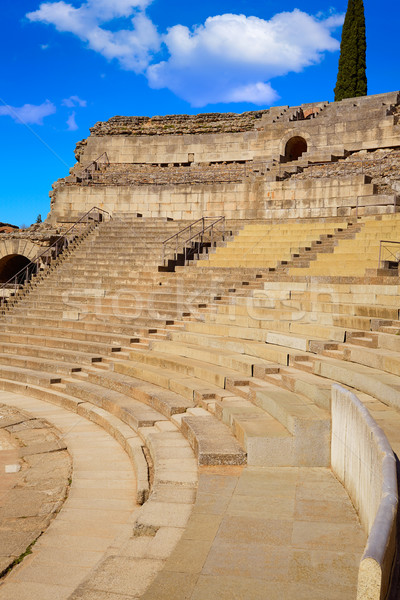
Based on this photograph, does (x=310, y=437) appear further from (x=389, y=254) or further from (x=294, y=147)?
(x=294, y=147)

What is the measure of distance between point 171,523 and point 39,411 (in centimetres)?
513

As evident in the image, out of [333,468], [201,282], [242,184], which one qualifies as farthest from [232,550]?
[242,184]

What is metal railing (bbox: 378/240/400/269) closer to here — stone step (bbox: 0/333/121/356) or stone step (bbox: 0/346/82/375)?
stone step (bbox: 0/333/121/356)

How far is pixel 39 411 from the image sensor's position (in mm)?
8328

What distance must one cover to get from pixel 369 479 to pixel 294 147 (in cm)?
2224

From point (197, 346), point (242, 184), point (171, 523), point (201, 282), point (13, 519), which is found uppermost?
point (242, 184)

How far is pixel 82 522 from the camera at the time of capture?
4512mm

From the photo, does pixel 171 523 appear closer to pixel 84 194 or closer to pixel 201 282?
pixel 201 282

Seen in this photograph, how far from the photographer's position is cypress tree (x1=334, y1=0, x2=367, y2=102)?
2950 cm

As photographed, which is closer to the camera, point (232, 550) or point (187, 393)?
point (232, 550)

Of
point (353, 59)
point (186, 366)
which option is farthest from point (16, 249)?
point (353, 59)

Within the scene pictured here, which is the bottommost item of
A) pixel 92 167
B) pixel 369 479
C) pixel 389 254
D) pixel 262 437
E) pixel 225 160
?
pixel 262 437

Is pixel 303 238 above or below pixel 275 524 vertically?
above

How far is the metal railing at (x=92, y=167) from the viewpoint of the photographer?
2325 centimetres
